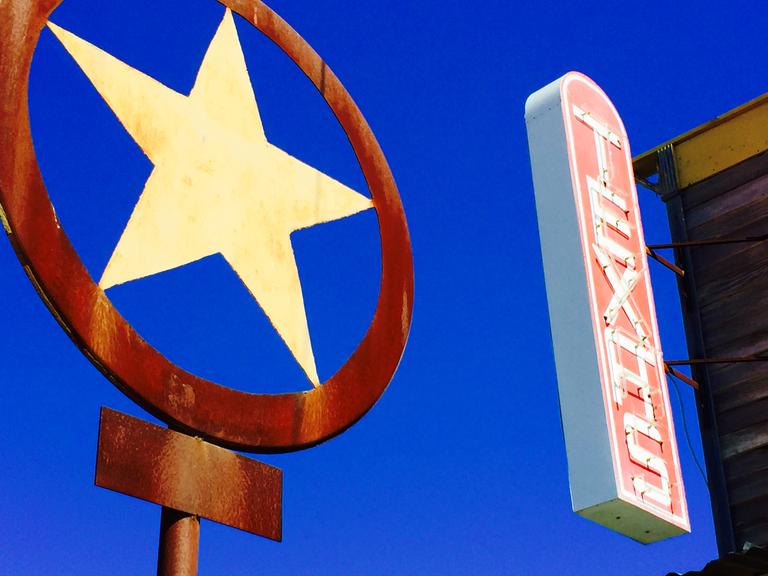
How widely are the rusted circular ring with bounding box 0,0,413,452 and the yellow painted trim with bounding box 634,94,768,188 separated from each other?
597cm

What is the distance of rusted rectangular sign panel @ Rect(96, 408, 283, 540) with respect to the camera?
132 inches

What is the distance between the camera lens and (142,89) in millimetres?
3918

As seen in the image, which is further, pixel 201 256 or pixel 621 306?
pixel 621 306

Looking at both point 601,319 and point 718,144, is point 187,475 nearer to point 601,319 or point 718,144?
point 601,319

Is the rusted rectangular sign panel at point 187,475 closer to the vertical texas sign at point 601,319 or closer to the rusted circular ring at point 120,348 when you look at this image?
the rusted circular ring at point 120,348

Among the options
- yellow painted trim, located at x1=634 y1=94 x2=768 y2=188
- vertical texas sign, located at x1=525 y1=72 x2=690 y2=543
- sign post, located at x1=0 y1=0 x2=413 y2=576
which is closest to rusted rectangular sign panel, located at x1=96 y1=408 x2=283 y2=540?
sign post, located at x1=0 y1=0 x2=413 y2=576

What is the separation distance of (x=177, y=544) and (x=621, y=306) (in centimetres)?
507

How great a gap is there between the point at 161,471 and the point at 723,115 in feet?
24.0

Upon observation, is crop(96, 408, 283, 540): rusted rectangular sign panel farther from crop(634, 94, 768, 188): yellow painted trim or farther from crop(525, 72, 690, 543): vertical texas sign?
crop(634, 94, 768, 188): yellow painted trim

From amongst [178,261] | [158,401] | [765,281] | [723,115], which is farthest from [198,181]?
[723,115]

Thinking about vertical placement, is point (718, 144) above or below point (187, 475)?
above

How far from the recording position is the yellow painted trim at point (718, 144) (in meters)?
9.48

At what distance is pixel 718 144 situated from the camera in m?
9.70

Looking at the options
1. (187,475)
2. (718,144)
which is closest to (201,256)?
(187,475)
